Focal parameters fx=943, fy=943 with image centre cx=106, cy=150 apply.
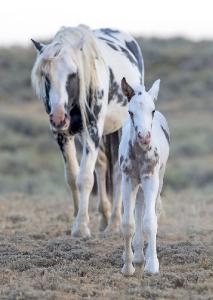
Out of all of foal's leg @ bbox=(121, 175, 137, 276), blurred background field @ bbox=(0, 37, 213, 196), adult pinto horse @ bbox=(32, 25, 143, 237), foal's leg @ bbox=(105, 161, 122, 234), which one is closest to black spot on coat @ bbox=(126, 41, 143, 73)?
adult pinto horse @ bbox=(32, 25, 143, 237)

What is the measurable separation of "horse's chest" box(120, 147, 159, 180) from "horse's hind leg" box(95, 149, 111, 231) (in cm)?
362

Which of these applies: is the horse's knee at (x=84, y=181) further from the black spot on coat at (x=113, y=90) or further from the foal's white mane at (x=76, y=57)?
the black spot on coat at (x=113, y=90)

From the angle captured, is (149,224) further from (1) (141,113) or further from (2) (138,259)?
(1) (141,113)

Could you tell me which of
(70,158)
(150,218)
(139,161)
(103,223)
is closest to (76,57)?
(70,158)

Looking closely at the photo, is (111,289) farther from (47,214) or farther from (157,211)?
(47,214)

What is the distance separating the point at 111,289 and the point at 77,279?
0.45m

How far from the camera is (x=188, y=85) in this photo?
40.7 meters

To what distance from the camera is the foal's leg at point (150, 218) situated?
7.82m

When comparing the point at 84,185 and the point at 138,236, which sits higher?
the point at 138,236

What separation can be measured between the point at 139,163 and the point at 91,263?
1108 mm

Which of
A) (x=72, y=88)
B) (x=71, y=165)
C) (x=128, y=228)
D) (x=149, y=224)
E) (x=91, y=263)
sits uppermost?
(x=72, y=88)

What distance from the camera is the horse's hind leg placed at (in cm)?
1172

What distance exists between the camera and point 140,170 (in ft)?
26.2

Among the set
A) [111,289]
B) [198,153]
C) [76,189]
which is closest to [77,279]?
[111,289]
